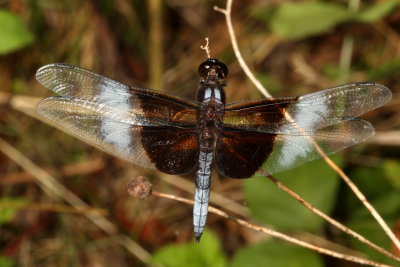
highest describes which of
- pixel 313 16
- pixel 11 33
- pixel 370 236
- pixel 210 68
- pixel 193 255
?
pixel 313 16

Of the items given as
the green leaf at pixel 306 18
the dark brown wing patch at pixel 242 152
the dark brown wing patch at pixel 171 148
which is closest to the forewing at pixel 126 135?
the dark brown wing patch at pixel 171 148

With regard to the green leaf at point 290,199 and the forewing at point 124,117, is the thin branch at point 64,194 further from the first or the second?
the forewing at point 124,117

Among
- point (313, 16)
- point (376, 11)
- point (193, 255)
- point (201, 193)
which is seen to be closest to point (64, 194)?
point (193, 255)

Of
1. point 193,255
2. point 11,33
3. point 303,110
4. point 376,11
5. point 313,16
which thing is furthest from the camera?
point 313,16

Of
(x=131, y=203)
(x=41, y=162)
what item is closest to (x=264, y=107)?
(x=131, y=203)

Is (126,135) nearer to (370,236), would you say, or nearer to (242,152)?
(242,152)

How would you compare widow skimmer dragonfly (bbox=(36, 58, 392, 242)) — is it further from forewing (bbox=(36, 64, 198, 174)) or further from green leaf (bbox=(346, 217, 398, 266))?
green leaf (bbox=(346, 217, 398, 266))

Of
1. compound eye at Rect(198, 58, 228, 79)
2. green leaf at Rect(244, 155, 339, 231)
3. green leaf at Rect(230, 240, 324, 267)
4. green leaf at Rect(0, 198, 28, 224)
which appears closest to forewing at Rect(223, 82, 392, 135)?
compound eye at Rect(198, 58, 228, 79)

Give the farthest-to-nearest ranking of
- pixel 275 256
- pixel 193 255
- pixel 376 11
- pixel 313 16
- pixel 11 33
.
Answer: pixel 313 16 < pixel 376 11 < pixel 275 256 < pixel 193 255 < pixel 11 33
